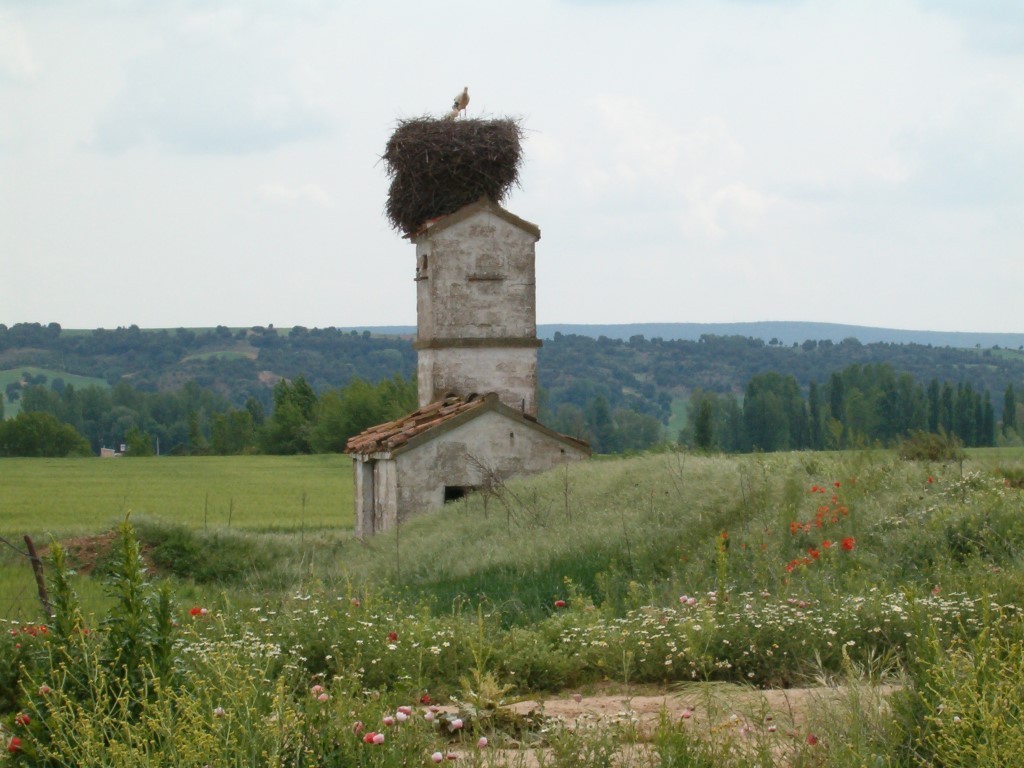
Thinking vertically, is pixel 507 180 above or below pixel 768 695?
above

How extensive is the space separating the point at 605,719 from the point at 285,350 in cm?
17396

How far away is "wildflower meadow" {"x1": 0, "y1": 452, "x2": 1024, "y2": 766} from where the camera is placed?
6.15 metres

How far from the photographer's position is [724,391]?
511 feet

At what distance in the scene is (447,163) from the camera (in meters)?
24.5

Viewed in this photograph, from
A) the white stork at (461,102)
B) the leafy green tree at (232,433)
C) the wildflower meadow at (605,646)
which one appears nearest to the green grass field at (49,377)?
the leafy green tree at (232,433)

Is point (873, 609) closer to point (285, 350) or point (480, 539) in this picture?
point (480, 539)

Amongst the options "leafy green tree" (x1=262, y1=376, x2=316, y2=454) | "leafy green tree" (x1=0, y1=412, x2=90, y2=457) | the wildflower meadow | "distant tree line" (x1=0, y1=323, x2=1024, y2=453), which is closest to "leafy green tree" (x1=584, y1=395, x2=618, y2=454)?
"distant tree line" (x1=0, y1=323, x2=1024, y2=453)

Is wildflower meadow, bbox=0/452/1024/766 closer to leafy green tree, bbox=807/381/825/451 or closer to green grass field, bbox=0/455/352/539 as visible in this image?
green grass field, bbox=0/455/352/539

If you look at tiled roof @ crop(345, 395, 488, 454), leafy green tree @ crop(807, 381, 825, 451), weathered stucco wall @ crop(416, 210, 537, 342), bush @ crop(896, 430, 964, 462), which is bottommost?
leafy green tree @ crop(807, 381, 825, 451)

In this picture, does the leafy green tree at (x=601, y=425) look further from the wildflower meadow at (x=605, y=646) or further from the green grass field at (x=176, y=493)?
the wildflower meadow at (x=605, y=646)

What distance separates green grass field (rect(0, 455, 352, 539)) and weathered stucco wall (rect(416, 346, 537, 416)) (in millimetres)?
3768

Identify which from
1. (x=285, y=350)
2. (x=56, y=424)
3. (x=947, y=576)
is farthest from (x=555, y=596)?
(x=285, y=350)

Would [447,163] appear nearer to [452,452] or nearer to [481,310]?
[481,310]

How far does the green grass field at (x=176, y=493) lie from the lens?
2717 cm
